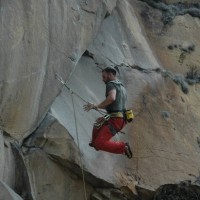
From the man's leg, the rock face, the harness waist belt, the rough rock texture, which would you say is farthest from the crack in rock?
the rough rock texture

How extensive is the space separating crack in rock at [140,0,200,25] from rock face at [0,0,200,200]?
0.94 metres

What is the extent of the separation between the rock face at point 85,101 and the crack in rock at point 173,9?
0.94m

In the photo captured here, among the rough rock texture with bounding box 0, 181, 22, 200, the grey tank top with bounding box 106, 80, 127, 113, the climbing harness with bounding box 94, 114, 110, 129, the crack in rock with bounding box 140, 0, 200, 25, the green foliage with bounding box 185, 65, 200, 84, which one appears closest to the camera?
the rough rock texture with bounding box 0, 181, 22, 200

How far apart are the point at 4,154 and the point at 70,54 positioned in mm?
2994

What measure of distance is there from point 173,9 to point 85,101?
636cm

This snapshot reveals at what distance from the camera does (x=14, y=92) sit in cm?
1352

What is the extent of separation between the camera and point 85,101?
1541 centimetres

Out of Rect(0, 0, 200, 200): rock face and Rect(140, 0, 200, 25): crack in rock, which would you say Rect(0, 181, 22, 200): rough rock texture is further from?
Rect(140, 0, 200, 25): crack in rock

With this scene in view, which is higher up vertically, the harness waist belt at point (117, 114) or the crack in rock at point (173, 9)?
the crack in rock at point (173, 9)

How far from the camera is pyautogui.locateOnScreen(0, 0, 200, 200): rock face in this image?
13.5 meters

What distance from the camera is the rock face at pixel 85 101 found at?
13.5 meters

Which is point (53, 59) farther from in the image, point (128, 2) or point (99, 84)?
point (128, 2)

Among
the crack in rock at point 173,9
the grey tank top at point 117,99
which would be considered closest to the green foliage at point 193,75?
the crack in rock at point 173,9

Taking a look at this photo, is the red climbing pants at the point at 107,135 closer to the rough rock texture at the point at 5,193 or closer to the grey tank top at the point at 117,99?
the grey tank top at the point at 117,99
